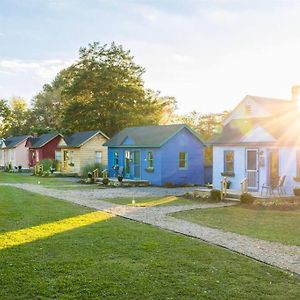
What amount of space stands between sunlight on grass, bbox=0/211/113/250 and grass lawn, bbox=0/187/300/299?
37cm

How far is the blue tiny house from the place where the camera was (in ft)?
102

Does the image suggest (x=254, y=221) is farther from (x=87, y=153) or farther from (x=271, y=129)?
(x=87, y=153)

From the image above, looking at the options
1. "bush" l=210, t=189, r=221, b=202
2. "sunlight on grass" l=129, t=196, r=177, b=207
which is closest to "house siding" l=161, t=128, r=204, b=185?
"sunlight on grass" l=129, t=196, r=177, b=207

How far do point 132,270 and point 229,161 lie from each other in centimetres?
1774

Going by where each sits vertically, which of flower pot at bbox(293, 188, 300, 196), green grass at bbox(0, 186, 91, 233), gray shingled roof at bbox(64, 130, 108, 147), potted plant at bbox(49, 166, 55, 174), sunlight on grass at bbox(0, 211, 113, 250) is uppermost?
gray shingled roof at bbox(64, 130, 108, 147)

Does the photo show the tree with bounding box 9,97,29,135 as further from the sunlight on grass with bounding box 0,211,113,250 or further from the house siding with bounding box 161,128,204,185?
the sunlight on grass with bounding box 0,211,113,250

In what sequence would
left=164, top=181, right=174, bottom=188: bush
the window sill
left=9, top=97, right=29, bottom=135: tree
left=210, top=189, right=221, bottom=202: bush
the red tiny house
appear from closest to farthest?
left=210, top=189, right=221, bottom=202: bush → the window sill → left=164, top=181, right=174, bottom=188: bush → the red tiny house → left=9, top=97, right=29, bottom=135: tree

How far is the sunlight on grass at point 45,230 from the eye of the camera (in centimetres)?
1072

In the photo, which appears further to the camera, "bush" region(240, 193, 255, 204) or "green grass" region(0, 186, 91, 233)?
"bush" region(240, 193, 255, 204)

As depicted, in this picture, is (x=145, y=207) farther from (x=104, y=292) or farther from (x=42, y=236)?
(x=104, y=292)

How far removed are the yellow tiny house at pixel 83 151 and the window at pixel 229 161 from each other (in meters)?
18.6

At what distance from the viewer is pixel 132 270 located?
820 cm

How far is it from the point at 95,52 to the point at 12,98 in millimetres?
53964

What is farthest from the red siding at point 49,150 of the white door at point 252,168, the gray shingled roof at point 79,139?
the white door at point 252,168
